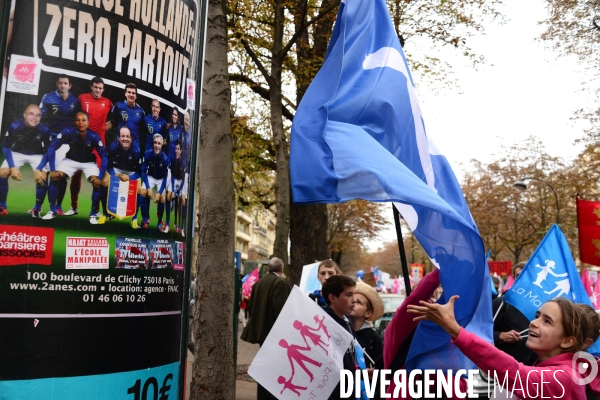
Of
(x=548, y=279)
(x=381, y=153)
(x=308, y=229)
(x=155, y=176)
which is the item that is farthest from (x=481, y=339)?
(x=308, y=229)

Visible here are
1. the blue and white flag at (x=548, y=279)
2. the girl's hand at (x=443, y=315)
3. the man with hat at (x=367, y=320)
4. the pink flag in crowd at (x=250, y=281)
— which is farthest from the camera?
the pink flag in crowd at (x=250, y=281)

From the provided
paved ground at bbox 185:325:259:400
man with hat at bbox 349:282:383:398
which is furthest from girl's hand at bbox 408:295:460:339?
paved ground at bbox 185:325:259:400

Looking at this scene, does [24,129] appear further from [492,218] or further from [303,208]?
[492,218]

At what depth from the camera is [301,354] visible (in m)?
4.63

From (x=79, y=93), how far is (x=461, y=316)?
2358 millimetres

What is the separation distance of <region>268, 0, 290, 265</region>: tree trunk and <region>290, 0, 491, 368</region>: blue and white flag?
896 centimetres

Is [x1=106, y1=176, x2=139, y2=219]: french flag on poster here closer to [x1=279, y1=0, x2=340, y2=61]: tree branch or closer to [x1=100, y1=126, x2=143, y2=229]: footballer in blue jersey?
[x1=100, y1=126, x2=143, y2=229]: footballer in blue jersey

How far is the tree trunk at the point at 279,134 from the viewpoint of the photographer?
13.8 meters

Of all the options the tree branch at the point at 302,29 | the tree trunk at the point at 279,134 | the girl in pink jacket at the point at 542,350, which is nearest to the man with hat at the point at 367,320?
the girl in pink jacket at the point at 542,350

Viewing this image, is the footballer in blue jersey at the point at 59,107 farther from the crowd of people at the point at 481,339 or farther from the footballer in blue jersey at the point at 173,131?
the crowd of people at the point at 481,339

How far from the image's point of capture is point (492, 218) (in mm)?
50031

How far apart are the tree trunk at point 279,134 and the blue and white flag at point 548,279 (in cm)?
708

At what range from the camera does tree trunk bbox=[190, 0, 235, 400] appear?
614cm

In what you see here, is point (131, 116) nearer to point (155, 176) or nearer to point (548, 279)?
point (155, 176)
